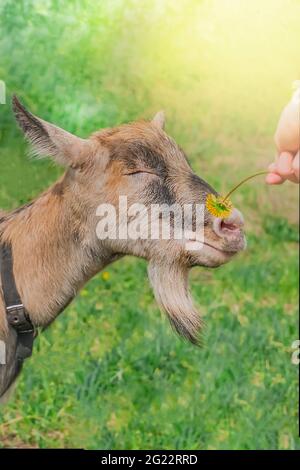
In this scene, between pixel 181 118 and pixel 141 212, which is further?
pixel 181 118

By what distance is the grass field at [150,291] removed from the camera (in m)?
3.83

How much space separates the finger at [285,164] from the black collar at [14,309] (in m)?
0.76

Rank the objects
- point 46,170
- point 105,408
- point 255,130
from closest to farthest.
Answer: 1. point 46,170
2. point 105,408
3. point 255,130

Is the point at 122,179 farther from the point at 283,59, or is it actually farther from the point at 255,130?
the point at 255,130

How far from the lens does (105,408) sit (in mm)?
4059

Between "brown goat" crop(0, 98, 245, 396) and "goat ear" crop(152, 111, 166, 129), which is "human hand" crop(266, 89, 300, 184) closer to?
"brown goat" crop(0, 98, 245, 396)

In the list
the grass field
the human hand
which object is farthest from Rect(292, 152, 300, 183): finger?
the grass field

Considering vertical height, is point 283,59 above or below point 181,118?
above

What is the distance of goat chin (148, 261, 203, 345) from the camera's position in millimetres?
2543

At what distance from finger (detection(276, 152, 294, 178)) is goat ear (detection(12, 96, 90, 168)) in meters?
0.49

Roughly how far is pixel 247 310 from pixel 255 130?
4.30ft

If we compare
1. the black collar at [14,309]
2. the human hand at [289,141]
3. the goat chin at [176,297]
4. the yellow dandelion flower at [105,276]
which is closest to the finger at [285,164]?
the human hand at [289,141]

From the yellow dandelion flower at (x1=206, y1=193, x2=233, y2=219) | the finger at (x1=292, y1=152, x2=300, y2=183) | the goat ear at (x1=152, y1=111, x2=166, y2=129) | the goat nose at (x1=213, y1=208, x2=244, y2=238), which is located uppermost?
the goat ear at (x1=152, y1=111, x2=166, y2=129)
